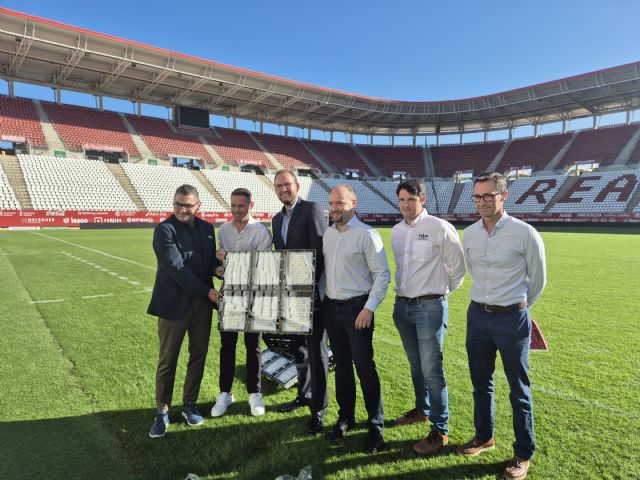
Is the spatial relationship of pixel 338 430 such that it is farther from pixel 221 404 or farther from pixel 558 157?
pixel 558 157

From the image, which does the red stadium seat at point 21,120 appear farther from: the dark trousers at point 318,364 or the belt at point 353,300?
the belt at point 353,300

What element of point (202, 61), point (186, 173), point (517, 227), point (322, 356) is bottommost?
point (322, 356)

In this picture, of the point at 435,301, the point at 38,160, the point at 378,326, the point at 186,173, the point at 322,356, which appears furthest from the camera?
the point at 186,173

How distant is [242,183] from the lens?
38531 millimetres

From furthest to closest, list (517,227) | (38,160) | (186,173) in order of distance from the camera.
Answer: (186,173), (38,160), (517,227)

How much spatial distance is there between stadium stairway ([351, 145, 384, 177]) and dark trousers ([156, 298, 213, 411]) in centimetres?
5027

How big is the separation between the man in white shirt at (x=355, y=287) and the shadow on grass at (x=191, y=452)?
0.27m

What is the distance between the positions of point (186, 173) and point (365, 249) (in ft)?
120

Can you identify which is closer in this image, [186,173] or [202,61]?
[202,61]

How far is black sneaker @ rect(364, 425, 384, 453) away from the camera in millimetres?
3012

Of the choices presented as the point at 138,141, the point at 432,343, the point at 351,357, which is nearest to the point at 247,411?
the point at 351,357

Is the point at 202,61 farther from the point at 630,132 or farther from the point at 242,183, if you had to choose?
the point at 630,132

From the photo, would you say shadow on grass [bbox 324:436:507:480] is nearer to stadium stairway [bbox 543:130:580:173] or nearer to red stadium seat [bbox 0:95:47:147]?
red stadium seat [bbox 0:95:47:147]

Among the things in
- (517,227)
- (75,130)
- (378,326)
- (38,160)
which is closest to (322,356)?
(517,227)
